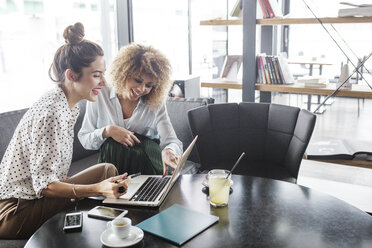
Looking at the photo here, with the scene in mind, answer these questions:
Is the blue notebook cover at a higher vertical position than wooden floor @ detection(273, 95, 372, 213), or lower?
higher

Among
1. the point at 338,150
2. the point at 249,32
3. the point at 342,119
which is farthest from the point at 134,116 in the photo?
the point at 342,119

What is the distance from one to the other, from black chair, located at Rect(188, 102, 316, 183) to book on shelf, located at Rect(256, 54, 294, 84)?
1.70ft

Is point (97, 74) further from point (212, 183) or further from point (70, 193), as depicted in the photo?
point (212, 183)

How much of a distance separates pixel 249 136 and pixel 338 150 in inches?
26.0

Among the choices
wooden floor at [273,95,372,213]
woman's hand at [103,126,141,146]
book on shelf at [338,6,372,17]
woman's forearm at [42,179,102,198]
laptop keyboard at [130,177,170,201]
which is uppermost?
book on shelf at [338,6,372,17]

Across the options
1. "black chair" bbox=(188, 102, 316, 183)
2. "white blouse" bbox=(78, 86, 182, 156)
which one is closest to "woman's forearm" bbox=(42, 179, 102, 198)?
"white blouse" bbox=(78, 86, 182, 156)

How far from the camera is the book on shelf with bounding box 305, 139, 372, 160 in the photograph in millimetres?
2422

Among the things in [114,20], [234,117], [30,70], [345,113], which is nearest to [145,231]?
[234,117]

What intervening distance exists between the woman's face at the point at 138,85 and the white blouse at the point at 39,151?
1.40ft

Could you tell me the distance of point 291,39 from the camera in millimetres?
6656

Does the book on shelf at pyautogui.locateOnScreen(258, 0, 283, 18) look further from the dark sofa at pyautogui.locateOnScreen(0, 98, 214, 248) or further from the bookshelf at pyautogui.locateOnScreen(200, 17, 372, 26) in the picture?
the dark sofa at pyautogui.locateOnScreen(0, 98, 214, 248)

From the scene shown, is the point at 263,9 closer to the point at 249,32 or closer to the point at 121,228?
the point at 249,32

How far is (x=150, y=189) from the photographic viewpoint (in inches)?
58.6

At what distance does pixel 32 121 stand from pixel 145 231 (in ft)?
2.26
